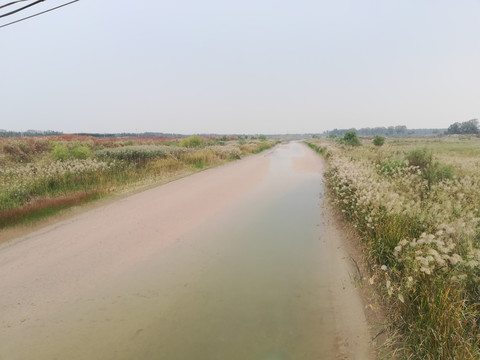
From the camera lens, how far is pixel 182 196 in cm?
1091

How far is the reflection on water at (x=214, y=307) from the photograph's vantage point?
3006 mm

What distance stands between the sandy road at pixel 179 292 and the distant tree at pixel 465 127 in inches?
6399

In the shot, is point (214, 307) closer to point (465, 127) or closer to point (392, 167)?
point (392, 167)

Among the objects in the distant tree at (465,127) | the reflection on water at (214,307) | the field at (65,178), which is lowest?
the reflection on water at (214,307)

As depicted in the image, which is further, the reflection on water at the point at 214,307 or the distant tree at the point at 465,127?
the distant tree at the point at 465,127

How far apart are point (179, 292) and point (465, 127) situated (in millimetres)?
170739

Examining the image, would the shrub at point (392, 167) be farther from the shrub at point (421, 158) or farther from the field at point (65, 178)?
the field at point (65, 178)

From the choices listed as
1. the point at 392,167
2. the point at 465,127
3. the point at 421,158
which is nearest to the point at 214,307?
the point at 392,167

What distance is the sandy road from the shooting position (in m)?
3.06

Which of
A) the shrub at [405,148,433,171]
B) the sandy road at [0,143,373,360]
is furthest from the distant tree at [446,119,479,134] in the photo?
the sandy road at [0,143,373,360]

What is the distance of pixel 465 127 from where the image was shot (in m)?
123

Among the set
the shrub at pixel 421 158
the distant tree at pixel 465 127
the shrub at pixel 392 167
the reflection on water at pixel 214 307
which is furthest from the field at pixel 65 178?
the distant tree at pixel 465 127

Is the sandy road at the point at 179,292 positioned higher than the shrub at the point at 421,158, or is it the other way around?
the shrub at the point at 421,158

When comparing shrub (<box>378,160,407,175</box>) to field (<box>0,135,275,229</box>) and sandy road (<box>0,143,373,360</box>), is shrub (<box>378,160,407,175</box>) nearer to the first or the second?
sandy road (<box>0,143,373,360</box>)
